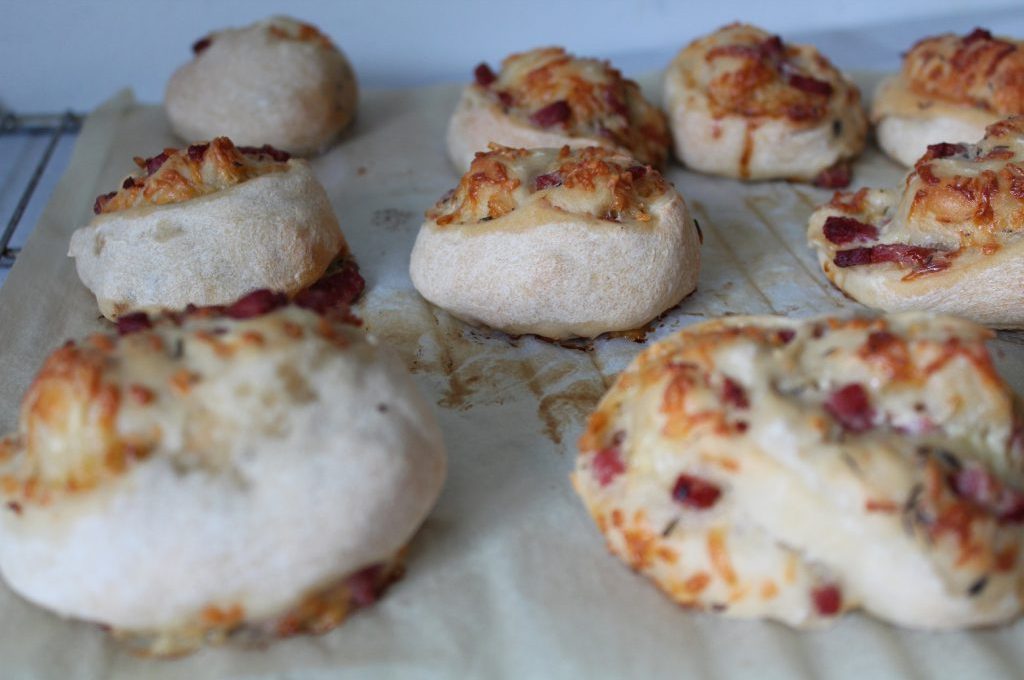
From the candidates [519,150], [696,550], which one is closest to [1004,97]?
[519,150]

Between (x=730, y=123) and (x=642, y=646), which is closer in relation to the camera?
(x=642, y=646)

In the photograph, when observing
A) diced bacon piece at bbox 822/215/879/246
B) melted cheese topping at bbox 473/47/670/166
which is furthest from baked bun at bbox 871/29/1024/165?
melted cheese topping at bbox 473/47/670/166

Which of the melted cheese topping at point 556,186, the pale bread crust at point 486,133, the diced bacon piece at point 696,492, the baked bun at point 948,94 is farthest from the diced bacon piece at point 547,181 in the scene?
the baked bun at point 948,94

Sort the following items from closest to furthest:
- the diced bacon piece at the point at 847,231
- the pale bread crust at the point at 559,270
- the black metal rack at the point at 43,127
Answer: the pale bread crust at the point at 559,270 < the diced bacon piece at the point at 847,231 < the black metal rack at the point at 43,127

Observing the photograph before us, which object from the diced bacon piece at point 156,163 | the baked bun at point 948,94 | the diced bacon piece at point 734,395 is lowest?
the baked bun at point 948,94

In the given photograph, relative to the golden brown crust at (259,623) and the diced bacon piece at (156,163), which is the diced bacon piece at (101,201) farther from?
the golden brown crust at (259,623)

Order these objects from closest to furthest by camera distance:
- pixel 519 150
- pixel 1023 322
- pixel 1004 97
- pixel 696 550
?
pixel 696 550, pixel 1023 322, pixel 519 150, pixel 1004 97

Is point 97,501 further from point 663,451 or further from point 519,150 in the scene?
point 519,150

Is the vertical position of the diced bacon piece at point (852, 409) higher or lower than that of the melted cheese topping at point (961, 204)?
higher
